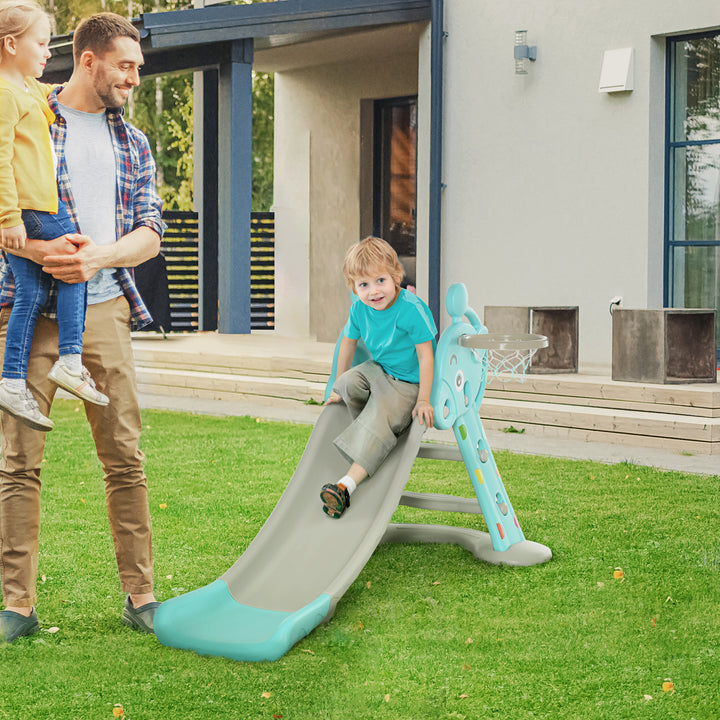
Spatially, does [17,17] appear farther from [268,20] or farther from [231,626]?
[268,20]

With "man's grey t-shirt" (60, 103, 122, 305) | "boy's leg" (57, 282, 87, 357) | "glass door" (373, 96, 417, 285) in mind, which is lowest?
"boy's leg" (57, 282, 87, 357)

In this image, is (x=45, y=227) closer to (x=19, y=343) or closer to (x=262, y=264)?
(x=19, y=343)

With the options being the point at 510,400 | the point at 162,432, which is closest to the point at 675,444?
the point at 510,400

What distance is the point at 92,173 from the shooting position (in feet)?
11.7

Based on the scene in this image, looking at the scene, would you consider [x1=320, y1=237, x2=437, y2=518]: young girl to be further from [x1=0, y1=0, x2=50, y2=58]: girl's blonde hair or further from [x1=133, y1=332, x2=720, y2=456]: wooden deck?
[x1=133, y1=332, x2=720, y2=456]: wooden deck

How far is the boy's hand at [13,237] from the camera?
3241 mm

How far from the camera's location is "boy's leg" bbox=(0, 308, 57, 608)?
11.9 ft

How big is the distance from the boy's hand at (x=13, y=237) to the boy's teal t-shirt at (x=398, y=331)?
1.90 meters

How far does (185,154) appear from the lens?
112 ft

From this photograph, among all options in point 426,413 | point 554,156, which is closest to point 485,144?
point 554,156

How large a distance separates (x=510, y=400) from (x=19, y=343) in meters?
6.19

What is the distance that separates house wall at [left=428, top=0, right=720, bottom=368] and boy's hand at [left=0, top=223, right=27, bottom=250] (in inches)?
300

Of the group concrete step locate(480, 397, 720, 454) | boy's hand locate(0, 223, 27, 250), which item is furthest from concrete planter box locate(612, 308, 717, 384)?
boy's hand locate(0, 223, 27, 250)

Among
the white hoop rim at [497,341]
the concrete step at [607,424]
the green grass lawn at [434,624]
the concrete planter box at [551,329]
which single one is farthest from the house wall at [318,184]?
the white hoop rim at [497,341]
